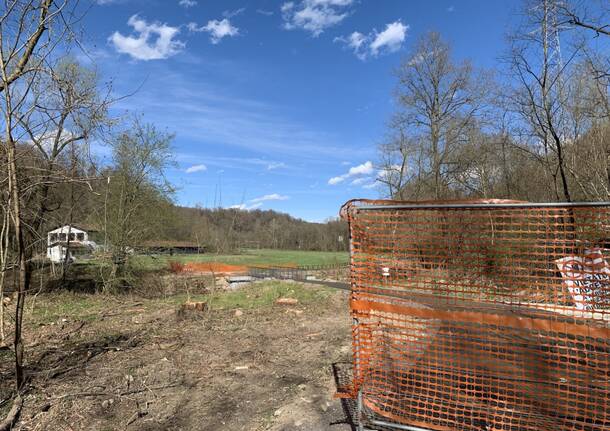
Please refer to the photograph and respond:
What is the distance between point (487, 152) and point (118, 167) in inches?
734

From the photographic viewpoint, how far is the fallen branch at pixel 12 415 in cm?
349

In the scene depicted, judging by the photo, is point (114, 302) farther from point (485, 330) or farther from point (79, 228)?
point (485, 330)

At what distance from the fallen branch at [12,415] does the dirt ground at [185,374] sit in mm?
98

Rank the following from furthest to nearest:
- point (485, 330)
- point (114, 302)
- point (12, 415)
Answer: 1. point (114, 302)
2. point (485, 330)
3. point (12, 415)

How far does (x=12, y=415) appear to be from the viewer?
3631mm

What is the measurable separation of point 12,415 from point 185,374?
6.07 feet

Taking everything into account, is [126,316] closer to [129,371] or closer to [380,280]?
[129,371]

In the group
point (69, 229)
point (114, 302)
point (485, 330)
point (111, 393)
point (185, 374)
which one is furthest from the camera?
point (69, 229)

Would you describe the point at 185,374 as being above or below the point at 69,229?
below

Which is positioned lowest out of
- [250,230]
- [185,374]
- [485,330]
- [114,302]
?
[114,302]

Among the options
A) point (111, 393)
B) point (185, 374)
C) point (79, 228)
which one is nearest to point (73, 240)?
point (79, 228)

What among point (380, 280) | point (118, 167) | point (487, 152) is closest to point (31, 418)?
point (380, 280)

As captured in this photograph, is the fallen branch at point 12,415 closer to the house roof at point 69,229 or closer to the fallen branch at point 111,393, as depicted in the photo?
the fallen branch at point 111,393

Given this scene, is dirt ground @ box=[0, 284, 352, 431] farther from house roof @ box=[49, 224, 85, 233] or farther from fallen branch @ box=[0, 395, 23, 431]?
house roof @ box=[49, 224, 85, 233]
